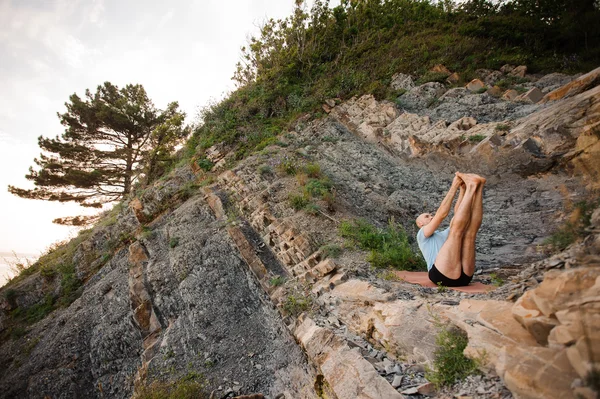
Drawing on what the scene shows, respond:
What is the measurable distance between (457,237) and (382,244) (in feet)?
7.26

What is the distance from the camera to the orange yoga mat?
129 inches

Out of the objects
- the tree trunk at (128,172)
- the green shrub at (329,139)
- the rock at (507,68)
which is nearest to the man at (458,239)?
the green shrub at (329,139)

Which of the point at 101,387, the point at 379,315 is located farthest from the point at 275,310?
the point at 101,387

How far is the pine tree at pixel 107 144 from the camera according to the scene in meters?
12.8

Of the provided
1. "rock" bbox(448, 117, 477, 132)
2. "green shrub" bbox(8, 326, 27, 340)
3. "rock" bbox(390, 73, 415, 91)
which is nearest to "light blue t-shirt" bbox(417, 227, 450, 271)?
"rock" bbox(448, 117, 477, 132)

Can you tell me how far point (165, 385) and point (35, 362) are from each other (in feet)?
14.7

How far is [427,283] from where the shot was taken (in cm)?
382

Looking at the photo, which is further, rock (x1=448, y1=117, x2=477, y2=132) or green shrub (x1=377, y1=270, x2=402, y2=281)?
rock (x1=448, y1=117, x2=477, y2=132)

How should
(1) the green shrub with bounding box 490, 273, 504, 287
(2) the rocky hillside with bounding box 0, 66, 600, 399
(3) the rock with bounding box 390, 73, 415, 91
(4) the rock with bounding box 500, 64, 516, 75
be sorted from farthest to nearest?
(3) the rock with bounding box 390, 73, 415, 91 < (4) the rock with bounding box 500, 64, 516, 75 < (1) the green shrub with bounding box 490, 273, 504, 287 < (2) the rocky hillside with bounding box 0, 66, 600, 399

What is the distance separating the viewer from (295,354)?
13.8ft

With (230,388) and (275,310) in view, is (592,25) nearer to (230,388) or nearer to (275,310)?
(275,310)

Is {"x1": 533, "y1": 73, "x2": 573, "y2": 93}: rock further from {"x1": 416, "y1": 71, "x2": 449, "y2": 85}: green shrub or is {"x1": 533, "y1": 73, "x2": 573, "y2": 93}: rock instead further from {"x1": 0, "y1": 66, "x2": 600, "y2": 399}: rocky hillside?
{"x1": 416, "y1": 71, "x2": 449, "y2": 85}: green shrub

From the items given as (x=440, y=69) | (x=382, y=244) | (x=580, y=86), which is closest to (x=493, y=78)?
(x=440, y=69)

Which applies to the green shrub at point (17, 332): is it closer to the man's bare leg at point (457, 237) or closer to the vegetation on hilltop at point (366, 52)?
the vegetation on hilltop at point (366, 52)
